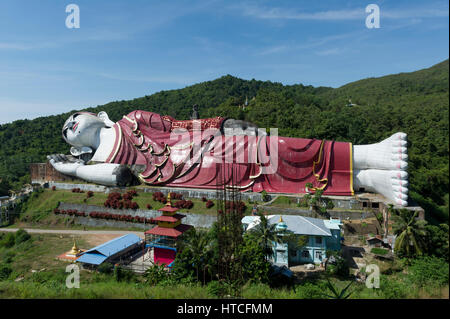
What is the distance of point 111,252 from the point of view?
14.1 meters

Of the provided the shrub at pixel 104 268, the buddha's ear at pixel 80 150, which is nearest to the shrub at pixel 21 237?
the shrub at pixel 104 268

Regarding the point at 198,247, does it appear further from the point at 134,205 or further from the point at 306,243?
the point at 134,205

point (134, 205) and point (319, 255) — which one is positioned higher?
point (134, 205)

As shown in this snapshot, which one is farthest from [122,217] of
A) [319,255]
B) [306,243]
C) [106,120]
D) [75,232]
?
[319,255]

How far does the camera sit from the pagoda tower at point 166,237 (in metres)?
12.9

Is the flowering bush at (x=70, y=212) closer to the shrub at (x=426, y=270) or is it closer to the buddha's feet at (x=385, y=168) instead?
the buddha's feet at (x=385, y=168)

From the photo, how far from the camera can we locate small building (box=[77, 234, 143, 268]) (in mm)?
13586

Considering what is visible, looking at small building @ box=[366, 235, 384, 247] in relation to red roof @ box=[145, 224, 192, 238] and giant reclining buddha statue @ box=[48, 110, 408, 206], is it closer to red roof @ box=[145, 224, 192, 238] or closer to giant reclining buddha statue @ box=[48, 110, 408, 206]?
giant reclining buddha statue @ box=[48, 110, 408, 206]

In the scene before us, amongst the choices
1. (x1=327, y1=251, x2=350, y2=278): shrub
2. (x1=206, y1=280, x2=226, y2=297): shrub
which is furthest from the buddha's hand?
(x1=327, y1=251, x2=350, y2=278): shrub

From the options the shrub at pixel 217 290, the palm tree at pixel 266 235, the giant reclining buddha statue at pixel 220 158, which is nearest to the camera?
the shrub at pixel 217 290

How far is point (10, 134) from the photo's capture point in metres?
47.3

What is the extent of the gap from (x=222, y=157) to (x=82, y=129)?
11812 mm

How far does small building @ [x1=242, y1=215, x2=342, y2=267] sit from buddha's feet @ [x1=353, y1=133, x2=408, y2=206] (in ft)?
15.2

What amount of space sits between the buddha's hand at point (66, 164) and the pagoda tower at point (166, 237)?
1392 centimetres
